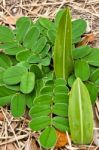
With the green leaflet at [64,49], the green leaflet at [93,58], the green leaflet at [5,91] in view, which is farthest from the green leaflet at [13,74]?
the green leaflet at [93,58]

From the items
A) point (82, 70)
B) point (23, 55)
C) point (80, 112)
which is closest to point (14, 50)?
point (23, 55)

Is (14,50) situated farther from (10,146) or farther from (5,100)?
(10,146)

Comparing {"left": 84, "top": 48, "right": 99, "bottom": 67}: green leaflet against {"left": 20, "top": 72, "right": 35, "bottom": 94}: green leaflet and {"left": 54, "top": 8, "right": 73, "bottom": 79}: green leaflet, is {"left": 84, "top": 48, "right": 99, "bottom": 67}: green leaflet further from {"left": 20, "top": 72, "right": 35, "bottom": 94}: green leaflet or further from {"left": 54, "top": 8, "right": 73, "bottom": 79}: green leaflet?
{"left": 20, "top": 72, "right": 35, "bottom": 94}: green leaflet

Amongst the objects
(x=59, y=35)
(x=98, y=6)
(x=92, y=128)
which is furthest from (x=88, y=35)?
(x=92, y=128)

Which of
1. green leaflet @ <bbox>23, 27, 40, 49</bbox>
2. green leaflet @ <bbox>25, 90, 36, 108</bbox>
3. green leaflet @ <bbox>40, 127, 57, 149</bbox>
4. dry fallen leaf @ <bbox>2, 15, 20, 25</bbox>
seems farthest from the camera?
dry fallen leaf @ <bbox>2, 15, 20, 25</bbox>

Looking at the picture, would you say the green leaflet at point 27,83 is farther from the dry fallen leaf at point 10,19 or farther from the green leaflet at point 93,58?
the dry fallen leaf at point 10,19

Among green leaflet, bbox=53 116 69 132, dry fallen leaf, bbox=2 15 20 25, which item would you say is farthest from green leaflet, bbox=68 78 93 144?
dry fallen leaf, bbox=2 15 20 25
